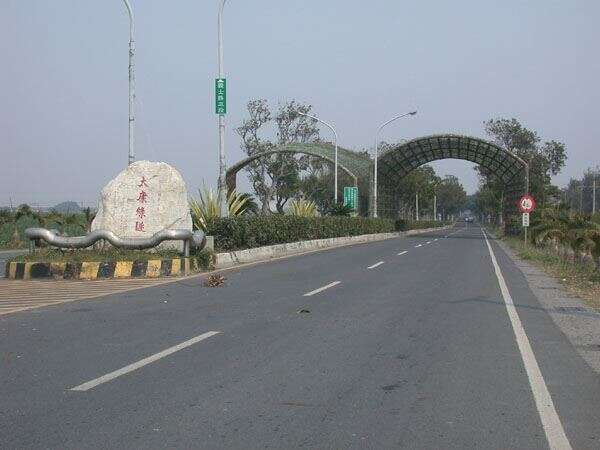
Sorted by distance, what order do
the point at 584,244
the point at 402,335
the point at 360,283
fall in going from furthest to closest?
the point at 584,244, the point at 360,283, the point at 402,335

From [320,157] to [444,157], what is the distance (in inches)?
520

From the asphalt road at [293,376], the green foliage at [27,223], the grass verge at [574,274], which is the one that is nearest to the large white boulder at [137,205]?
the asphalt road at [293,376]

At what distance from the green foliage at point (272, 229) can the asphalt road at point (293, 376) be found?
398 inches

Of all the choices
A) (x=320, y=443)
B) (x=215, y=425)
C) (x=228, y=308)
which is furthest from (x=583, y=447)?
(x=228, y=308)

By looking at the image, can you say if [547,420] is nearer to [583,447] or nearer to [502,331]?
[583,447]

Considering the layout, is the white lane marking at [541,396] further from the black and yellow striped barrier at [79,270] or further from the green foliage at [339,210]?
the green foliage at [339,210]

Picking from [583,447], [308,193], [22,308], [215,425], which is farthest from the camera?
[308,193]

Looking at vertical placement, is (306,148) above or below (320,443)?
above

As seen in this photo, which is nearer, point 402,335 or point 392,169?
point 402,335

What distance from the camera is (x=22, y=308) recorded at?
11.3 m

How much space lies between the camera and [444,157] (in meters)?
59.5

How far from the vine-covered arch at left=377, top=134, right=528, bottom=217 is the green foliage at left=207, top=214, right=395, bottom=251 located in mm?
13878

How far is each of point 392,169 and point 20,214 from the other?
32.7 metres

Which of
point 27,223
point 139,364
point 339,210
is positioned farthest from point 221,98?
point 339,210
